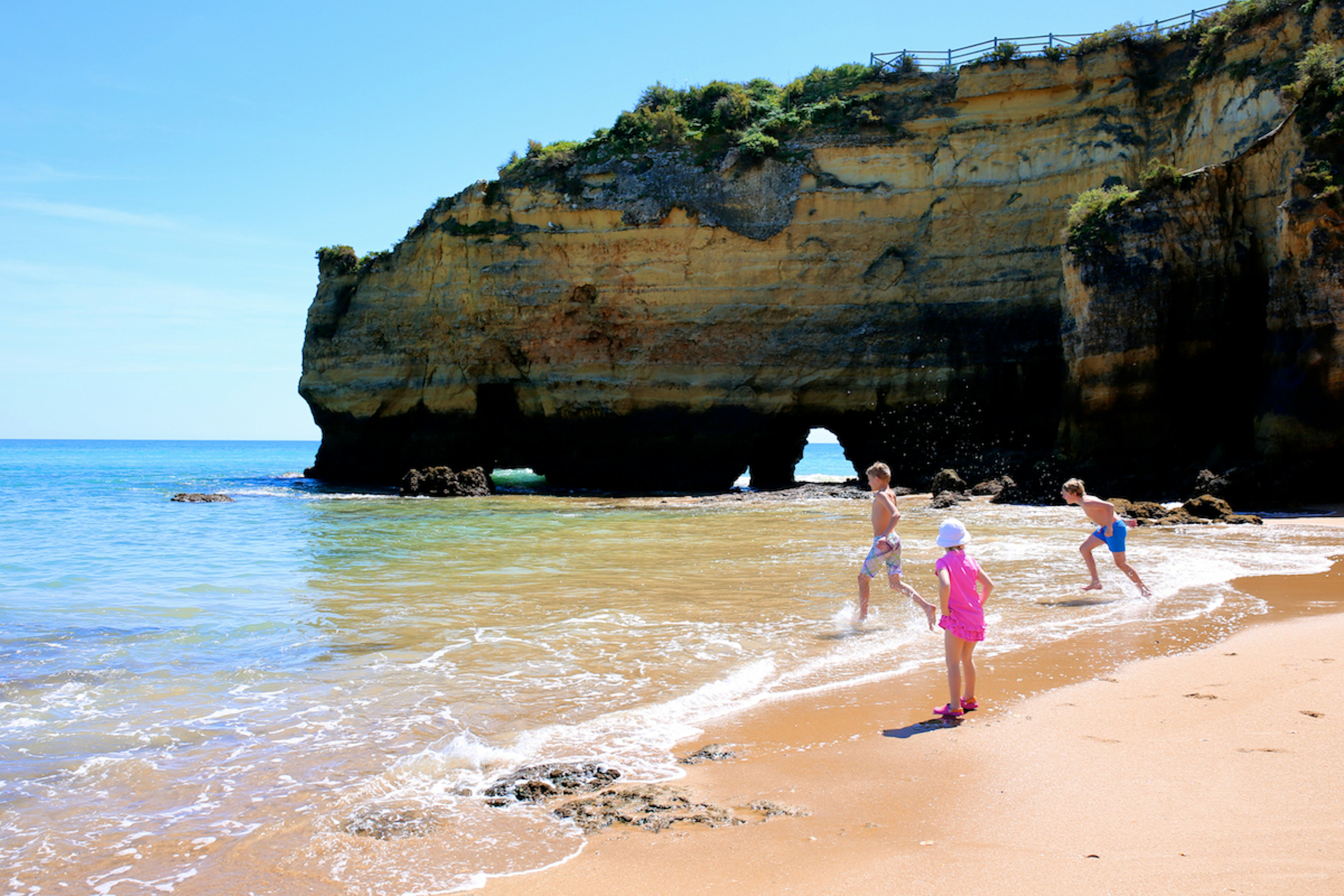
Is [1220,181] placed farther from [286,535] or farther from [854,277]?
[286,535]

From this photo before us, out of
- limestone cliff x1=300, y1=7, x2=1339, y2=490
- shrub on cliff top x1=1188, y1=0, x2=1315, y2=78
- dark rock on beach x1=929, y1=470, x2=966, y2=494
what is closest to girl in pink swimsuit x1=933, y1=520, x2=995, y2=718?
limestone cliff x1=300, y1=7, x2=1339, y2=490

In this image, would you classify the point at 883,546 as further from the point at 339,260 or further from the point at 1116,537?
the point at 339,260

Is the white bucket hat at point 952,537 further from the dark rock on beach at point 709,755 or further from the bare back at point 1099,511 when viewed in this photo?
the bare back at point 1099,511

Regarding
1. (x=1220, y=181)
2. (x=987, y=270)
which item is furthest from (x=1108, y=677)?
(x=987, y=270)

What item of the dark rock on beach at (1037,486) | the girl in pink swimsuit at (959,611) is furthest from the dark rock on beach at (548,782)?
the dark rock on beach at (1037,486)

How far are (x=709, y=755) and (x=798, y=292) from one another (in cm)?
2188

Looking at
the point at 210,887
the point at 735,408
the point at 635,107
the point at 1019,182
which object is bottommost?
the point at 210,887

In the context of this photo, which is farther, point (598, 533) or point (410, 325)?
point (410, 325)

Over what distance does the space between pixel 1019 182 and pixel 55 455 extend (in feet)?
283

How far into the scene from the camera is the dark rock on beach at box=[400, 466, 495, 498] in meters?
24.6

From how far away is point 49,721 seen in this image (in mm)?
4988

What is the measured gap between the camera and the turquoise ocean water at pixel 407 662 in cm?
349

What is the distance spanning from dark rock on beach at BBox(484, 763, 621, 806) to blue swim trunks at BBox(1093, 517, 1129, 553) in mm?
6231

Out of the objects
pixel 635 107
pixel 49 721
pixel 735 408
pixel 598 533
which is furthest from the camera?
pixel 635 107
